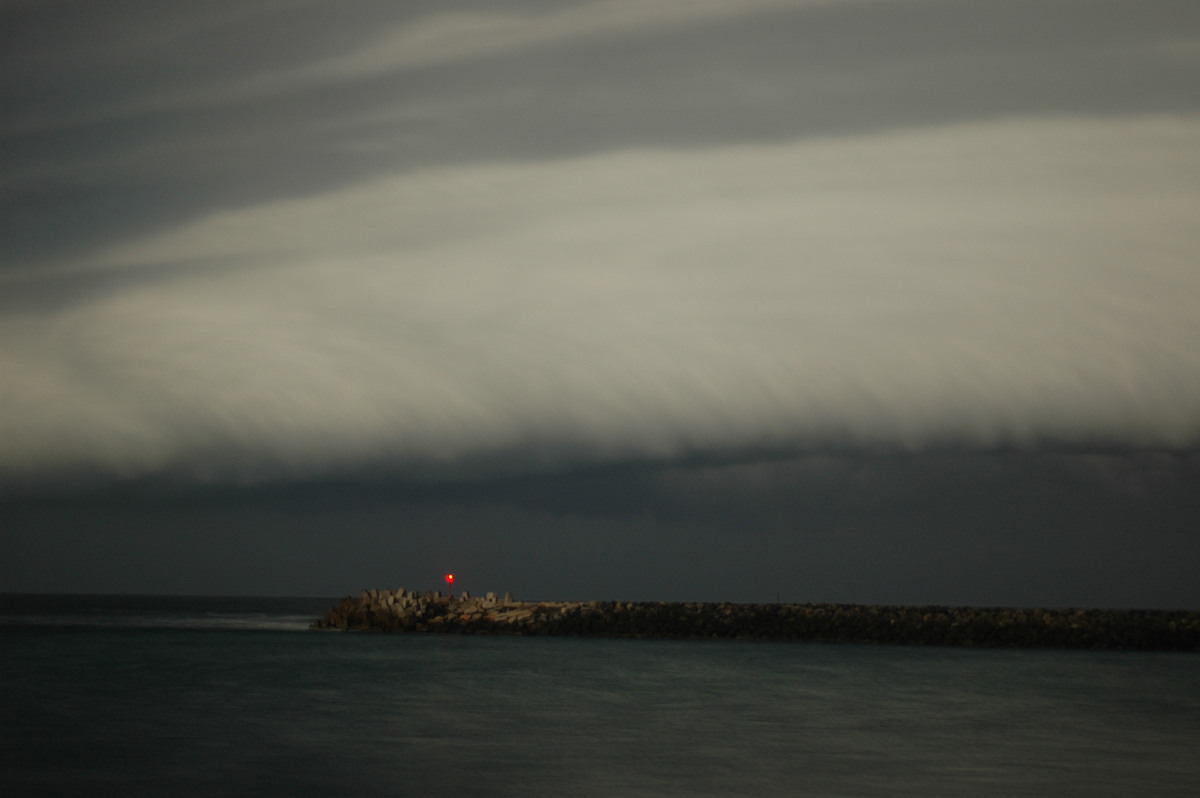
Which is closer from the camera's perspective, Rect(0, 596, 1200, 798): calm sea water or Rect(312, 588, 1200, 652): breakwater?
Rect(0, 596, 1200, 798): calm sea water

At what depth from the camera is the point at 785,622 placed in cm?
5359

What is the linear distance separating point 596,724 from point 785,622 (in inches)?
1202

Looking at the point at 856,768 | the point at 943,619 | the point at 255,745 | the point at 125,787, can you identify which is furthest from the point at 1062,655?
the point at 125,787

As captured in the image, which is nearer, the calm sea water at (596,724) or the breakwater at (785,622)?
the calm sea water at (596,724)

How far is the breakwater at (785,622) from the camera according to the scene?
1930 inches

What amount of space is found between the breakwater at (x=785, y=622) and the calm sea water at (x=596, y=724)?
18.1 feet

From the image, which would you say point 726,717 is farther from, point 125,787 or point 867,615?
point 867,615

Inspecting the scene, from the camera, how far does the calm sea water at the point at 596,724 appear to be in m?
17.7

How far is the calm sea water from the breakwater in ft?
18.1

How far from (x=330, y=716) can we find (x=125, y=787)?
27.7ft

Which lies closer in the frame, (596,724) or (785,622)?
(596,724)

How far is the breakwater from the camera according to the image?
49031 mm

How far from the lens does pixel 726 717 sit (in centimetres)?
2541

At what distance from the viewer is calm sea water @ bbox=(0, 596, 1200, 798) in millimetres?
17734
